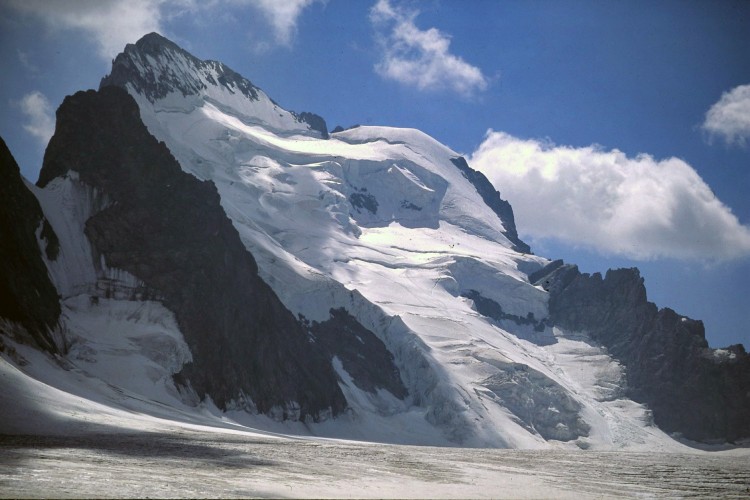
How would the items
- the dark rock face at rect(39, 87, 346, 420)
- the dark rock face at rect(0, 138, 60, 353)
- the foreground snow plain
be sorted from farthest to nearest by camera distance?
1. the dark rock face at rect(39, 87, 346, 420)
2. the dark rock face at rect(0, 138, 60, 353)
3. the foreground snow plain

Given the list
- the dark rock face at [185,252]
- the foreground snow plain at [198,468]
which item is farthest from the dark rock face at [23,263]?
the dark rock face at [185,252]

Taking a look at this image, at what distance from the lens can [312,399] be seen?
604 ft

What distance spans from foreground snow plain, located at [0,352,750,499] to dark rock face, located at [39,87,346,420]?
1661 inches

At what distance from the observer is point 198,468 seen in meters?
61.7

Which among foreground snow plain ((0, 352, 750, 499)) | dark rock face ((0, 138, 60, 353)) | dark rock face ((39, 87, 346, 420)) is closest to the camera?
foreground snow plain ((0, 352, 750, 499))

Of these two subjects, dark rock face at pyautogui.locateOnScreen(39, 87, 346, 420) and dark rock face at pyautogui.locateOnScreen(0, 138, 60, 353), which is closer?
dark rock face at pyautogui.locateOnScreen(0, 138, 60, 353)

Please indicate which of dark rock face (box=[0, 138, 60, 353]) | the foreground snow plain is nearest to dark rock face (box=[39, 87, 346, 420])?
dark rock face (box=[0, 138, 60, 353])

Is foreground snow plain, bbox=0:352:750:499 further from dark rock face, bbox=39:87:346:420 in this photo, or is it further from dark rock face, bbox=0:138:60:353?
dark rock face, bbox=39:87:346:420

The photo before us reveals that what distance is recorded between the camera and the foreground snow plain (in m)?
49.7

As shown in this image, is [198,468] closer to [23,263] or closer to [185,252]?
[23,263]

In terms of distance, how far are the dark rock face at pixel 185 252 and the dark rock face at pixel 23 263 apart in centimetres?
1871

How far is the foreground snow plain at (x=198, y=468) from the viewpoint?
4969 cm

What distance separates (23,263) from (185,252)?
4303 centimetres

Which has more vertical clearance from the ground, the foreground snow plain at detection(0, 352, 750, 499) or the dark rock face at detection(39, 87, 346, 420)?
the dark rock face at detection(39, 87, 346, 420)
